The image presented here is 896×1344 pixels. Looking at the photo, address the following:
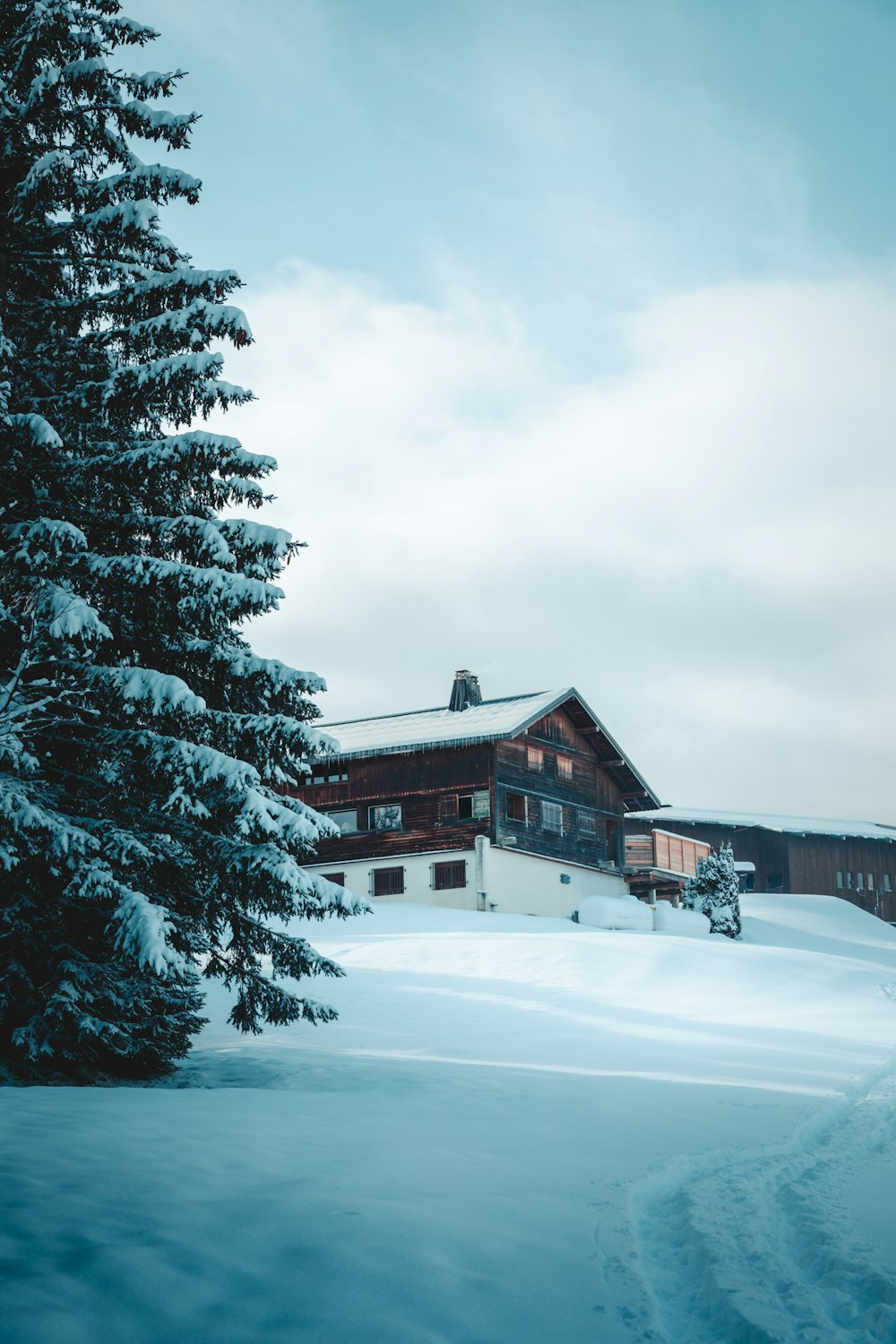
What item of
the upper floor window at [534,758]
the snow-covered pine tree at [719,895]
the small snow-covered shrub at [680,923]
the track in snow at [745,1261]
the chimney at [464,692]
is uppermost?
the chimney at [464,692]

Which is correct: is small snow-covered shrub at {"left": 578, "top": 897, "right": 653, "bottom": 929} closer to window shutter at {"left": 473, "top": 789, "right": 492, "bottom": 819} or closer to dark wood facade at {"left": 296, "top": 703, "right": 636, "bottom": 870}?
dark wood facade at {"left": 296, "top": 703, "right": 636, "bottom": 870}

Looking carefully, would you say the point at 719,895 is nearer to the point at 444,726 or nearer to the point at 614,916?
the point at 614,916

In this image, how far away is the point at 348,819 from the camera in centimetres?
3834

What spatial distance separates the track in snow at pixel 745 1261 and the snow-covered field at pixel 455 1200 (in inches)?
0.7

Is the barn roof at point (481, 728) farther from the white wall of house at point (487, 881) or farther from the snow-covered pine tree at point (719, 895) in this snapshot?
the snow-covered pine tree at point (719, 895)

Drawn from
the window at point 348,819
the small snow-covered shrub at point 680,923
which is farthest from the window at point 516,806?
the small snow-covered shrub at point 680,923

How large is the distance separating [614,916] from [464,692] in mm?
11210

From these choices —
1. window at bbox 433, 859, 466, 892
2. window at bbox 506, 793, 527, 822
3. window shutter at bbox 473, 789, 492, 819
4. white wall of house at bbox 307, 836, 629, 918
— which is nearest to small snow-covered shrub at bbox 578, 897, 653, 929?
white wall of house at bbox 307, 836, 629, 918

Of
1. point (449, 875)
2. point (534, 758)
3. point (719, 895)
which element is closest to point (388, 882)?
point (449, 875)

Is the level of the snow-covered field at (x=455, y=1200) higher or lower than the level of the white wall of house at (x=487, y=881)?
lower

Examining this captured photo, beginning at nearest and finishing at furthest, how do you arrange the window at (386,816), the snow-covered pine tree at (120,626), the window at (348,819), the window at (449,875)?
the snow-covered pine tree at (120,626), the window at (449,875), the window at (386,816), the window at (348,819)

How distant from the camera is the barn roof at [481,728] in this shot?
118ft

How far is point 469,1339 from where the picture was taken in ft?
12.3

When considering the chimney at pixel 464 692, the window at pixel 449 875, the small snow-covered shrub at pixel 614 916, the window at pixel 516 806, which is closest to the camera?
the small snow-covered shrub at pixel 614 916
